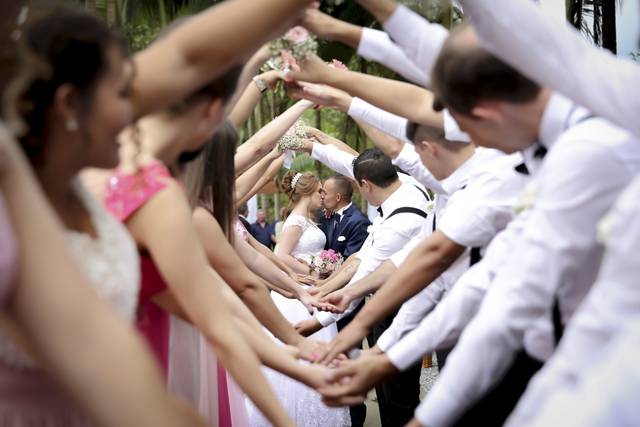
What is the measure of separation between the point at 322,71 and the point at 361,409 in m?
3.92

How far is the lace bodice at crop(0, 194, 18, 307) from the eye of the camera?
3.62 feet

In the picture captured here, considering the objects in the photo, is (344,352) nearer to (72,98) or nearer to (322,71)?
(322,71)

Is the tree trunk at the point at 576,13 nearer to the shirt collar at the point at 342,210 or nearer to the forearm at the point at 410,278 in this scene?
the shirt collar at the point at 342,210

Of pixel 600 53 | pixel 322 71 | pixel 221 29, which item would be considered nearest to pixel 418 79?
pixel 322 71

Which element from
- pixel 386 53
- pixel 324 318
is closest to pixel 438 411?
pixel 386 53

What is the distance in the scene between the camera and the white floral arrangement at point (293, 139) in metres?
6.90

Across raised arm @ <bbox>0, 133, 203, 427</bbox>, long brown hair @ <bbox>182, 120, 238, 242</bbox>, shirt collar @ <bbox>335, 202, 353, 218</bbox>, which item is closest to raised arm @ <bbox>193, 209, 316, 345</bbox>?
long brown hair @ <bbox>182, 120, 238, 242</bbox>

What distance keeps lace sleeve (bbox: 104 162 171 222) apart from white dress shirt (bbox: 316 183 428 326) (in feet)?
11.7

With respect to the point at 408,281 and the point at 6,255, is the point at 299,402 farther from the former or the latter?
the point at 6,255

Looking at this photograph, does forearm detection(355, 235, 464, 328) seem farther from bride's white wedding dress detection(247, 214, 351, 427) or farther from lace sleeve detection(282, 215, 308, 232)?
lace sleeve detection(282, 215, 308, 232)

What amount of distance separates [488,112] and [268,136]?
3.20 meters

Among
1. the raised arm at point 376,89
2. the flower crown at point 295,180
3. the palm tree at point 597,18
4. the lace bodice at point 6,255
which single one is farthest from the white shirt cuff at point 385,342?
the palm tree at point 597,18

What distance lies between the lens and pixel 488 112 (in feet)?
7.95

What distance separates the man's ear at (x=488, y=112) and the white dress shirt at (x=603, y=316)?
714 millimetres
